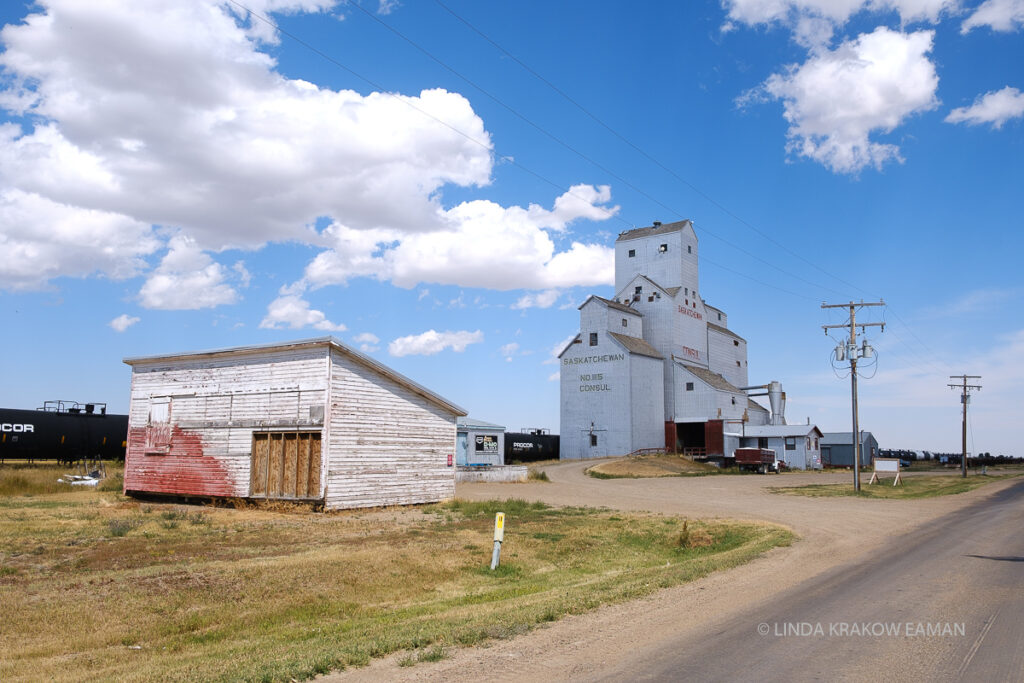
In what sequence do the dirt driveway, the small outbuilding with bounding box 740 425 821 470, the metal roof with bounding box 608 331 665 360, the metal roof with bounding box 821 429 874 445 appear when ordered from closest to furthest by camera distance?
1. the dirt driveway
2. the metal roof with bounding box 608 331 665 360
3. the small outbuilding with bounding box 740 425 821 470
4. the metal roof with bounding box 821 429 874 445

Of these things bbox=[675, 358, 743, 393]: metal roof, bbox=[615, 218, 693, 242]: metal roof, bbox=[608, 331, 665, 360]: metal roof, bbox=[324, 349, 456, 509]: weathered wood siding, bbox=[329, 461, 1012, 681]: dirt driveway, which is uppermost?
bbox=[615, 218, 693, 242]: metal roof

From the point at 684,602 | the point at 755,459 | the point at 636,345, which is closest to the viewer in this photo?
the point at 684,602

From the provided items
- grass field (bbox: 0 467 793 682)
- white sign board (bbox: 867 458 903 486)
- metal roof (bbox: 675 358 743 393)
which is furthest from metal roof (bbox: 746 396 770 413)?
grass field (bbox: 0 467 793 682)

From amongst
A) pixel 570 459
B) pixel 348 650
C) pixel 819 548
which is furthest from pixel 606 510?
pixel 570 459

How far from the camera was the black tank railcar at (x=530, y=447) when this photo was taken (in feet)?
204

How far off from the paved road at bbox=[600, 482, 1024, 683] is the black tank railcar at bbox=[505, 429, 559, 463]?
160 ft

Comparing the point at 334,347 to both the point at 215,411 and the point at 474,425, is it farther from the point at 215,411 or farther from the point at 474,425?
the point at 474,425

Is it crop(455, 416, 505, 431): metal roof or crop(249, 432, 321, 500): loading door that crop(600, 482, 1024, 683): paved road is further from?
crop(455, 416, 505, 431): metal roof

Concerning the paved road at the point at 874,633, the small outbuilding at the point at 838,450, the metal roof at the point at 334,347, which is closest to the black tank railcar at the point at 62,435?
the metal roof at the point at 334,347

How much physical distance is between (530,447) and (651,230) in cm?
2769

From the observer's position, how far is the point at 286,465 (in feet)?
82.3

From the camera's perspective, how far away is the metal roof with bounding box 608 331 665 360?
65562mm

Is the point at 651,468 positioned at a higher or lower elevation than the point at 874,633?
lower

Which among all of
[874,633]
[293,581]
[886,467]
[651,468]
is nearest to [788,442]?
[651,468]
